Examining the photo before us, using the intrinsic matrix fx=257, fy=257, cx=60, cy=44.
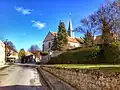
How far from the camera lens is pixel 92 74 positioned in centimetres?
1152

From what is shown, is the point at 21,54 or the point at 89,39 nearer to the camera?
the point at 89,39

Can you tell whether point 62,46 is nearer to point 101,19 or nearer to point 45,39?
point 101,19

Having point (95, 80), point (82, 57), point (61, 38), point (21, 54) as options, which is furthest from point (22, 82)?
point (21, 54)

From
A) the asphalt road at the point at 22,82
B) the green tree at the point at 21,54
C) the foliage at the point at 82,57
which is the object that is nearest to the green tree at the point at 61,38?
the foliage at the point at 82,57

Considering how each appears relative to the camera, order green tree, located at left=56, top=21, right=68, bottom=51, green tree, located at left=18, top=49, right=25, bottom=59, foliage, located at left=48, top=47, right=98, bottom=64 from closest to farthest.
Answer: foliage, located at left=48, top=47, right=98, bottom=64 → green tree, located at left=56, top=21, right=68, bottom=51 → green tree, located at left=18, top=49, right=25, bottom=59

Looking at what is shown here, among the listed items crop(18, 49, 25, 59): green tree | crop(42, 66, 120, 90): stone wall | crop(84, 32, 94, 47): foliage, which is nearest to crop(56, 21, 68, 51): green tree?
crop(84, 32, 94, 47): foliage

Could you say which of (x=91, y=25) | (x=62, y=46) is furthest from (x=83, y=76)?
(x=62, y=46)

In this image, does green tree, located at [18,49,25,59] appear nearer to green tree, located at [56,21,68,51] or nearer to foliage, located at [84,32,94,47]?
green tree, located at [56,21,68,51]

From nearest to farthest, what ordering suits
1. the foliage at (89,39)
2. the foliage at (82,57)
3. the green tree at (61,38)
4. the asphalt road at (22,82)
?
the asphalt road at (22,82), the foliage at (82,57), the foliage at (89,39), the green tree at (61,38)

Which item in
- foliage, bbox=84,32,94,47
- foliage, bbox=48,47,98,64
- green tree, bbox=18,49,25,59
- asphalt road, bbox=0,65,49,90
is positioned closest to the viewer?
asphalt road, bbox=0,65,49,90

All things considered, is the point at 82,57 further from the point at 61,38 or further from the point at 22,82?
the point at 22,82

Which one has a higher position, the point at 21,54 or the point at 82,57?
the point at 21,54

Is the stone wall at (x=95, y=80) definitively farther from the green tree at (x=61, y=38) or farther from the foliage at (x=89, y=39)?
the green tree at (x=61, y=38)

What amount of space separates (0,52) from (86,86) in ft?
245
